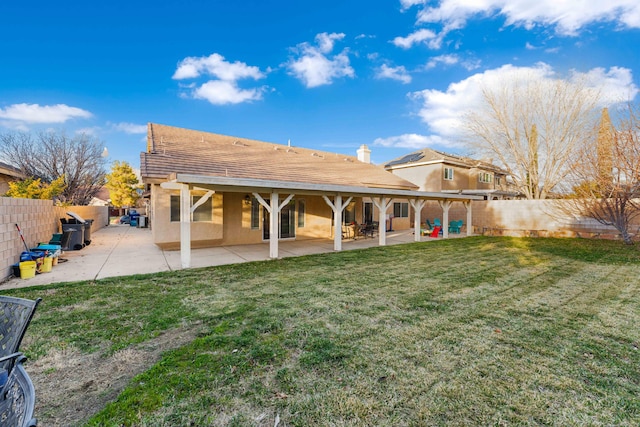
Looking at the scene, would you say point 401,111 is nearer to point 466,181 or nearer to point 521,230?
point 466,181

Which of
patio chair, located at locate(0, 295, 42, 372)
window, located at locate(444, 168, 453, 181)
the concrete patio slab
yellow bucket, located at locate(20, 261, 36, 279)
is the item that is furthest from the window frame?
window, located at locate(444, 168, 453, 181)

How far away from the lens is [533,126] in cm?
1847

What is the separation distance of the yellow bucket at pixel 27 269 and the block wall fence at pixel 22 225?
249 millimetres

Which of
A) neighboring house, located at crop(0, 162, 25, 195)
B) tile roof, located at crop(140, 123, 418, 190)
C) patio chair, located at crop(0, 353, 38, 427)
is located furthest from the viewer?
neighboring house, located at crop(0, 162, 25, 195)

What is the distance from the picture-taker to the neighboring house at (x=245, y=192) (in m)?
8.25

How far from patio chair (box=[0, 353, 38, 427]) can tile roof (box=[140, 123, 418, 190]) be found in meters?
8.45

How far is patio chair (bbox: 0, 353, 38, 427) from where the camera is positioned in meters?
1.19

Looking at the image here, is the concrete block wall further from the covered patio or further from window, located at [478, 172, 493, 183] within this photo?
window, located at [478, 172, 493, 183]

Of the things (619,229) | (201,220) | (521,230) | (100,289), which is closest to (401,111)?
(521,230)

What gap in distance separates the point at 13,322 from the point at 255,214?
9.90m

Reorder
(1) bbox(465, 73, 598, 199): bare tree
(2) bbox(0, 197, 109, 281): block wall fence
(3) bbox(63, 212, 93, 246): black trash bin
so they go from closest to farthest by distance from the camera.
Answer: (2) bbox(0, 197, 109, 281): block wall fence → (3) bbox(63, 212, 93, 246): black trash bin → (1) bbox(465, 73, 598, 199): bare tree

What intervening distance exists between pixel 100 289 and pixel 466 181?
2517 centimetres

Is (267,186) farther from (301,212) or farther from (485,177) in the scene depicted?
(485,177)

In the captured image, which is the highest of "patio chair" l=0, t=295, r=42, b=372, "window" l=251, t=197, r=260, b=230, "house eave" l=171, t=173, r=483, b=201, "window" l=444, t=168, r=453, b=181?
"window" l=444, t=168, r=453, b=181
